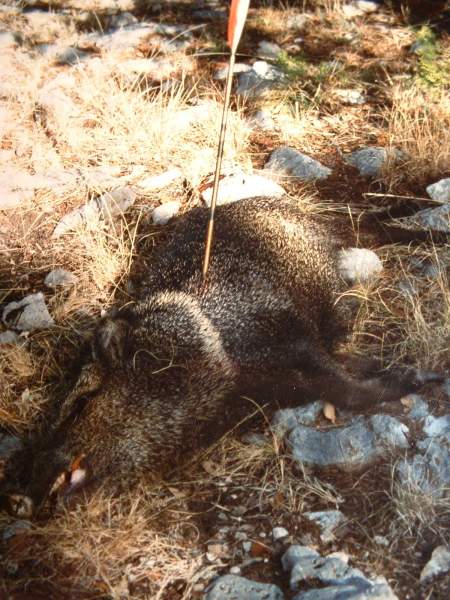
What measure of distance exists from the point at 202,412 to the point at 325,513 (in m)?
0.74

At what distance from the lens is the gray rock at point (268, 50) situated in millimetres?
6043

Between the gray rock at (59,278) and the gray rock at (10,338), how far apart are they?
0.43 metres

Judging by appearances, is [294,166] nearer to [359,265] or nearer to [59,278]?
[359,265]

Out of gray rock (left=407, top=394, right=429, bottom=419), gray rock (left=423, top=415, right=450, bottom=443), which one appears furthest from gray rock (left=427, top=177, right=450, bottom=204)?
gray rock (left=423, top=415, right=450, bottom=443)

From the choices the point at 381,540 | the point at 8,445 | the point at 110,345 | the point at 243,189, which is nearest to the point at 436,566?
the point at 381,540

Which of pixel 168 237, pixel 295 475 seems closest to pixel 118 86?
pixel 168 237

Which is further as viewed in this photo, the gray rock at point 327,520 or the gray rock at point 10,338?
the gray rock at point 10,338

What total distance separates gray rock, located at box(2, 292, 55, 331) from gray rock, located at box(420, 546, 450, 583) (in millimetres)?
2269

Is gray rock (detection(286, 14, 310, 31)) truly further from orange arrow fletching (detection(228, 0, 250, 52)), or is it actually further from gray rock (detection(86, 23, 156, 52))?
orange arrow fletching (detection(228, 0, 250, 52))

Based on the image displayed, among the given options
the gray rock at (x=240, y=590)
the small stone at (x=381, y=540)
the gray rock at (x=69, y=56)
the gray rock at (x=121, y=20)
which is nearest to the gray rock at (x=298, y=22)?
the gray rock at (x=121, y=20)

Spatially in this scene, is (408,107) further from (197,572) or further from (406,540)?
(197,572)

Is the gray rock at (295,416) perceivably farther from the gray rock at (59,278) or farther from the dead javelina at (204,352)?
the gray rock at (59,278)

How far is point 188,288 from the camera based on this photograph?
350cm

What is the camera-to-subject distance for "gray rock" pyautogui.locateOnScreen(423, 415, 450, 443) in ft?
9.64
